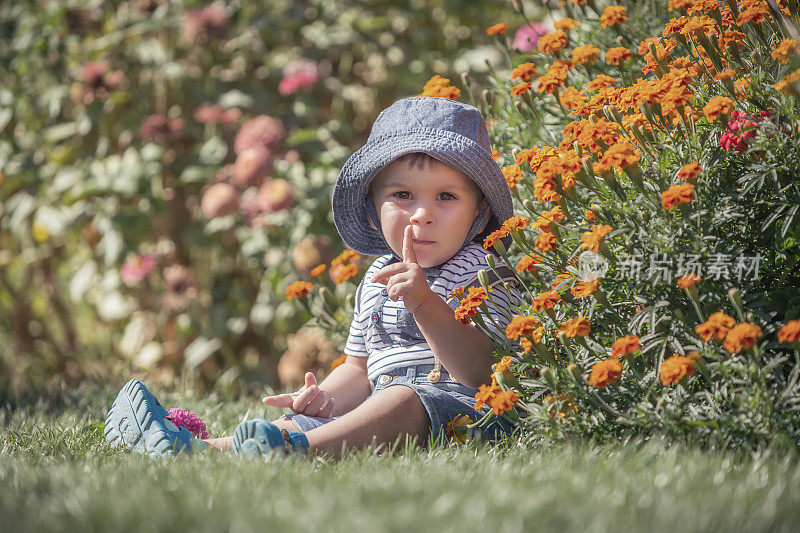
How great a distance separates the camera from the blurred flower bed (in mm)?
3912

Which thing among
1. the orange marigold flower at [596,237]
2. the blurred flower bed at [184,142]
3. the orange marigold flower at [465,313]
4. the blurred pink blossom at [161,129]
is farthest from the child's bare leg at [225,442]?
the blurred pink blossom at [161,129]

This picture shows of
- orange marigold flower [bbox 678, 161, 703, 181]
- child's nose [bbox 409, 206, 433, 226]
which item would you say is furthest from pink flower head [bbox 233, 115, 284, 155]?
orange marigold flower [bbox 678, 161, 703, 181]

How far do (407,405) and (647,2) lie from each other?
147cm

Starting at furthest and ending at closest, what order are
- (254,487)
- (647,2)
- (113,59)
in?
(113,59) → (647,2) → (254,487)

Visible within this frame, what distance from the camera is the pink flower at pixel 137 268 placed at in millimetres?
4078

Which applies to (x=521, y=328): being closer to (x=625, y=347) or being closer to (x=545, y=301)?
(x=545, y=301)

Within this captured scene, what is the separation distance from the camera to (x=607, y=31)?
2.48 metres

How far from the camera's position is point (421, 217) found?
2.12 meters

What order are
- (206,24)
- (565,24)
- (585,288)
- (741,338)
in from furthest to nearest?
(206,24) → (565,24) → (585,288) → (741,338)

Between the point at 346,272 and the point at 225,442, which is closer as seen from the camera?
the point at 225,442

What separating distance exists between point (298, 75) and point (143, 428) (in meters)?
2.41

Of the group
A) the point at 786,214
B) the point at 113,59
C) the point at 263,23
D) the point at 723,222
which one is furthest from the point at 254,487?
the point at 113,59

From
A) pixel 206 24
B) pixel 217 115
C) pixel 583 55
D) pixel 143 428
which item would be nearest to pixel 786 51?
pixel 583 55

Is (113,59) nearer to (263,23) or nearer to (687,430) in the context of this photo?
(263,23)
